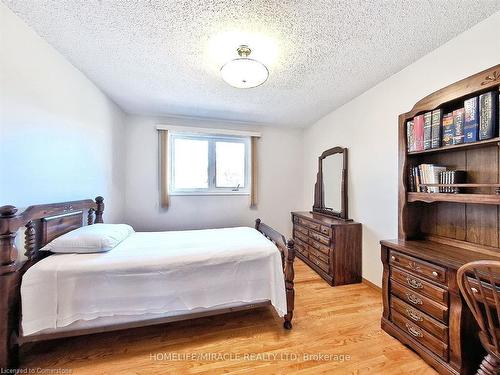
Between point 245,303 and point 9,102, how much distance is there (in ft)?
7.19

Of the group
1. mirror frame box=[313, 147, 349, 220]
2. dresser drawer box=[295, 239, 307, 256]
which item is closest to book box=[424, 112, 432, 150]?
mirror frame box=[313, 147, 349, 220]

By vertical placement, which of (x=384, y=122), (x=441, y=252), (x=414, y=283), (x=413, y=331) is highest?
(x=384, y=122)

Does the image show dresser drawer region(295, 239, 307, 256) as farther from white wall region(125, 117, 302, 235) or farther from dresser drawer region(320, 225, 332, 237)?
dresser drawer region(320, 225, 332, 237)

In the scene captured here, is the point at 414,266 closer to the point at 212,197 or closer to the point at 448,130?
the point at 448,130

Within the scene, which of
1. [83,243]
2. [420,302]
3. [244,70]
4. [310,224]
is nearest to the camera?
[420,302]

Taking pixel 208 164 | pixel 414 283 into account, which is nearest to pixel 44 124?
pixel 208 164

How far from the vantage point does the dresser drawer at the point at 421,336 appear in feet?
4.40

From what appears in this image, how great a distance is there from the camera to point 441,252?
58.8 inches

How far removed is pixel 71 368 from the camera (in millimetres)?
1394

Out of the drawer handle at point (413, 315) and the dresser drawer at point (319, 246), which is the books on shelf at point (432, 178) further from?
the dresser drawer at point (319, 246)

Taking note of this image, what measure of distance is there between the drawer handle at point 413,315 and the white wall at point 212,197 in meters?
2.44

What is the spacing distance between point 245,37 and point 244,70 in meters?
0.22

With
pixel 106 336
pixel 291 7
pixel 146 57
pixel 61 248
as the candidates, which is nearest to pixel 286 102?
pixel 291 7

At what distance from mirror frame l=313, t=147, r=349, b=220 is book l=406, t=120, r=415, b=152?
105 cm
